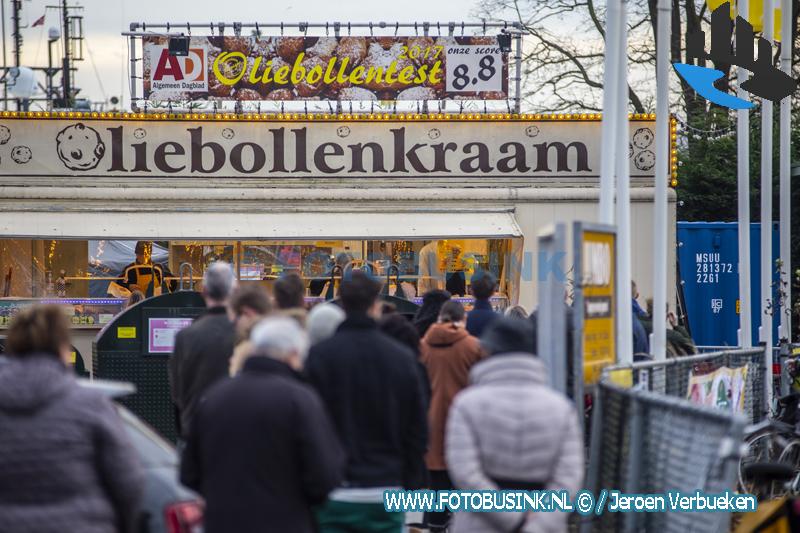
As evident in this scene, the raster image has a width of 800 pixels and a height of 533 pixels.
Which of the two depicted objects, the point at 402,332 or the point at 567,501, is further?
the point at 402,332

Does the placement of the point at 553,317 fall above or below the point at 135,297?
above

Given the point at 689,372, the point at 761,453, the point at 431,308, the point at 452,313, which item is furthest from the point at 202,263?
the point at 689,372

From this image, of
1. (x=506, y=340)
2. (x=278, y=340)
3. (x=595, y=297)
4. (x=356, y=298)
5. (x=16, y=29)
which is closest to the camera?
(x=278, y=340)

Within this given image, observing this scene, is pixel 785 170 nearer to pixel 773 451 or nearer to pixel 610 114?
pixel 773 451

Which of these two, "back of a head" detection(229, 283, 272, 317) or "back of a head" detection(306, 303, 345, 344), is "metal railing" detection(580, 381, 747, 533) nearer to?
"back of a head" detection(306, 303, 345, 344)

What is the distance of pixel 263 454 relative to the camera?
210 inches

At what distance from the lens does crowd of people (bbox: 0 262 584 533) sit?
511 cm

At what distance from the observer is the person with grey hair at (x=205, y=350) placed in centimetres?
804

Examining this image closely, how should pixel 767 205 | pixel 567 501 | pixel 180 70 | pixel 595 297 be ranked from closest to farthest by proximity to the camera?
pixel 567 501 → pixel 595 297 → pixel 767 205 → pixel 180 70

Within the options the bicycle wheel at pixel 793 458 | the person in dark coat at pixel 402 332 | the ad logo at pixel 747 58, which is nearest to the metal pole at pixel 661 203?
the bicycle wheel at pixel 793 458

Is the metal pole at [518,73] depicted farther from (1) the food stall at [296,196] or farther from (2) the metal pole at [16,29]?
(2) the metal pole at [16,29]

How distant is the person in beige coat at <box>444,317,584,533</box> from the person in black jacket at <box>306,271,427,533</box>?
2.47 ft

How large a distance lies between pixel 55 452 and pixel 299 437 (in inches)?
38.5

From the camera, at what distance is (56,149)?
21172 millimetres
